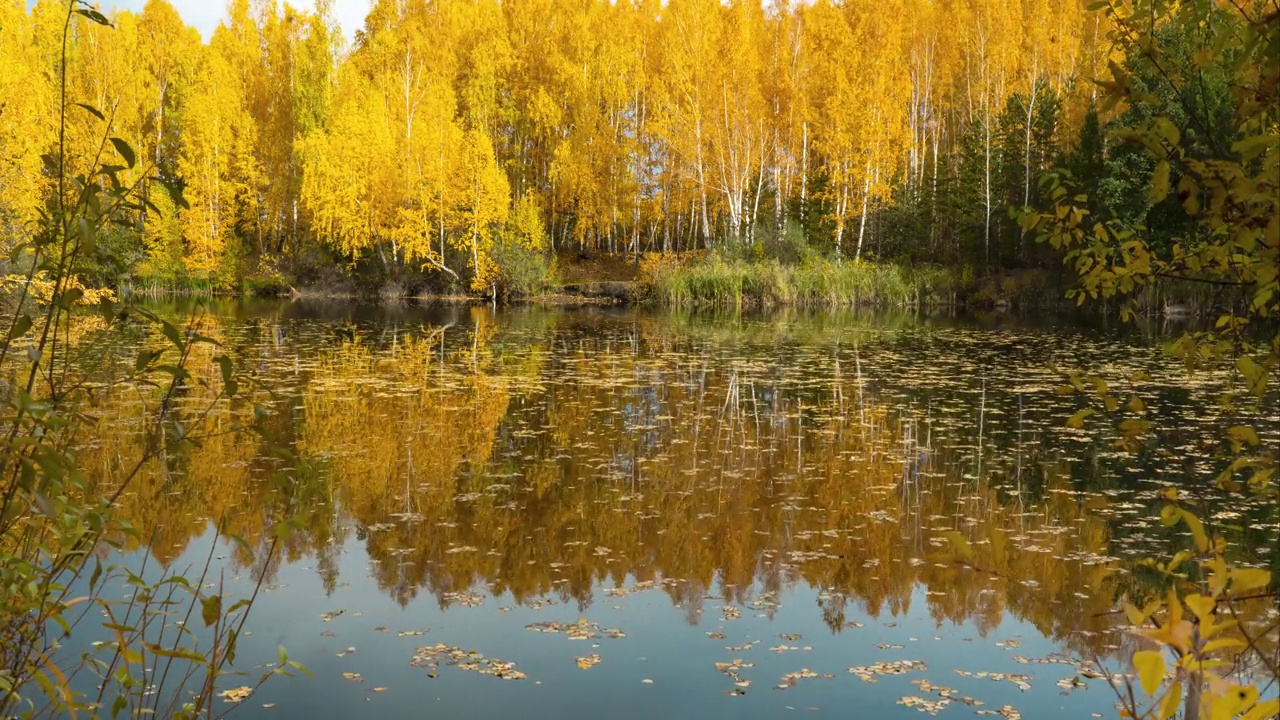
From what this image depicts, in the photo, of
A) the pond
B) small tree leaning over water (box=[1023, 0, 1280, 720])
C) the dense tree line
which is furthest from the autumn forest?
small tree leaning over water (box=[1023, 0, 1280, 720])

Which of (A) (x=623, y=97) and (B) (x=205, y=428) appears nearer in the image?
(B) (x=205, y=428)

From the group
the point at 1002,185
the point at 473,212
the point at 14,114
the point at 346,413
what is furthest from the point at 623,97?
the point at 346,413

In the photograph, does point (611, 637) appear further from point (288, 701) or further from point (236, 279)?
point (236, 279)

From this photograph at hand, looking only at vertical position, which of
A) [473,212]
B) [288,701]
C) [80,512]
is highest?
[473,212]

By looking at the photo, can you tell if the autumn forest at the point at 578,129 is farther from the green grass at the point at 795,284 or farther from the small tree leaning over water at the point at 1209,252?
the small tree leaning over water at the point at 1209,252

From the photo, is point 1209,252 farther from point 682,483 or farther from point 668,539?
point 682,483

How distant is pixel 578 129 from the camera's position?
3388cm

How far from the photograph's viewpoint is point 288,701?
406 centimetres

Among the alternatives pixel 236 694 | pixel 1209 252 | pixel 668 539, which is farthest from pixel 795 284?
pixel 1209 252

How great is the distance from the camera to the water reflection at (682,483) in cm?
523

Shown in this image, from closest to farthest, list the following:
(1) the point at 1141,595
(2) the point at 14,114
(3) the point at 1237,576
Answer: (3) the point at 1237,576, (1) the point at 1141,595, (2) the point at 14,114

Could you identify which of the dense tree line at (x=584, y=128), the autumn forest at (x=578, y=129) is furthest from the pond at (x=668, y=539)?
the autumn forest at (x=578, y=129)

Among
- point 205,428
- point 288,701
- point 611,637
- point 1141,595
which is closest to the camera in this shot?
point 288,701

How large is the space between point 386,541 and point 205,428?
379cm
